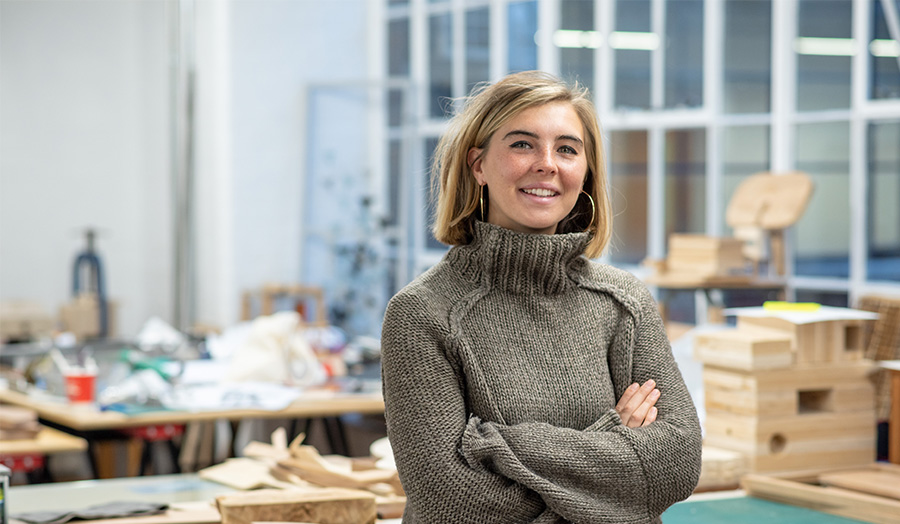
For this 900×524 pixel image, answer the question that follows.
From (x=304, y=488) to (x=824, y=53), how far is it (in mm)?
4487

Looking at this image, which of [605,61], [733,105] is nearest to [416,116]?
[605,61]

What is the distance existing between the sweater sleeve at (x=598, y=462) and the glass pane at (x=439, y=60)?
686 cm

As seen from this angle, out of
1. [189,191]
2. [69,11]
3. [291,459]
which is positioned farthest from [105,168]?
[291,459]

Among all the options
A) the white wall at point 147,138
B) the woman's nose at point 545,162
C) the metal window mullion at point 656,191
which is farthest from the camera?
the white wall at point 147,138

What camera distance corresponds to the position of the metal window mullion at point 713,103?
21.0 feet

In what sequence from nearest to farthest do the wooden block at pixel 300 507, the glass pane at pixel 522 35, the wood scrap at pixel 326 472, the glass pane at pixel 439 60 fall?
the wooden block at pixel 300 507 → the wood scrap at pixel 326 472 → the glass pane at pixel 522 35 → the glass pane at pixel 439 60

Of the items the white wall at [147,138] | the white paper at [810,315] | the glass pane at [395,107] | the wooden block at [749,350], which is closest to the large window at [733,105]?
the glass pane at [395,107]

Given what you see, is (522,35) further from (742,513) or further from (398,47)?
(742,513)

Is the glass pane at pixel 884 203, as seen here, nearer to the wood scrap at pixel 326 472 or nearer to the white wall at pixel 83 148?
the wood scrap at pixel 326 472

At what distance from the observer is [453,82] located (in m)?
8.54

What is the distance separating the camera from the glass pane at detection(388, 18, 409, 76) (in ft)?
29.6

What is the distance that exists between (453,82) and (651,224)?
2442 millimetres

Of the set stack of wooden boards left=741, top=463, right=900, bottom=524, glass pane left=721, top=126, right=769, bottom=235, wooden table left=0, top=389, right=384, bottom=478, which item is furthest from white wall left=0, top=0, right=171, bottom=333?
stack of wooden boards left=741, top=463, right=900, bottom=524

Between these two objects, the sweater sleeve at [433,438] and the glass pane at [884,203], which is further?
the glass pane at [884,203]
